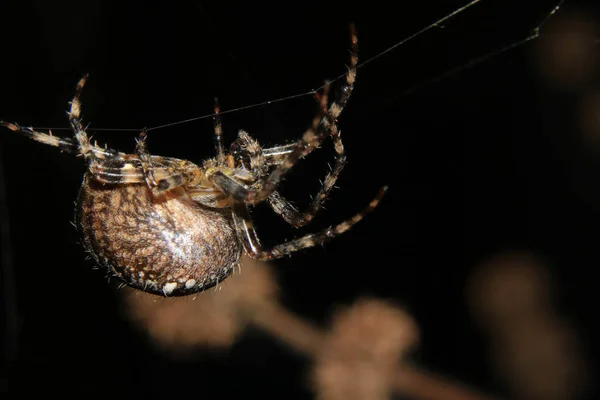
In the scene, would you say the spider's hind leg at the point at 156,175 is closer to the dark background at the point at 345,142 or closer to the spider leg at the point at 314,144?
the spider leg at the point at 314,144

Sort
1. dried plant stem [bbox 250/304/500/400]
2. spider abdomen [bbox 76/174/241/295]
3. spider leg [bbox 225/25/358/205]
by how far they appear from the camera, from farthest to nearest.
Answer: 1. dried plant stem [bbox 250/304/500/400]
2. spider abdomen [bbox 76/174/241/295]
3. spider leg [bbox 225/25/358/205]

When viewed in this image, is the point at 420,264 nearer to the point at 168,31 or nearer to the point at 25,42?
the point at 168,31

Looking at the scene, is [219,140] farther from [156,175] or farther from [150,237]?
[150,237]

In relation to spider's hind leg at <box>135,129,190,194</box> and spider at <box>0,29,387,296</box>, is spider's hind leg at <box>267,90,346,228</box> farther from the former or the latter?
spider's hind leg at <box>135,129,190,194</box>

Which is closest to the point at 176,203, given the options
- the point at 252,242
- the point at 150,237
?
the point at 150,237

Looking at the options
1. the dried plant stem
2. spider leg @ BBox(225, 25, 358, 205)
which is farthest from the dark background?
spider leg @ BBox(225, 25, 358, 205)

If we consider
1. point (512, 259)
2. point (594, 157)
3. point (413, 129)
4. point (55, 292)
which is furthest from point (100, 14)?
point (594, 157)
